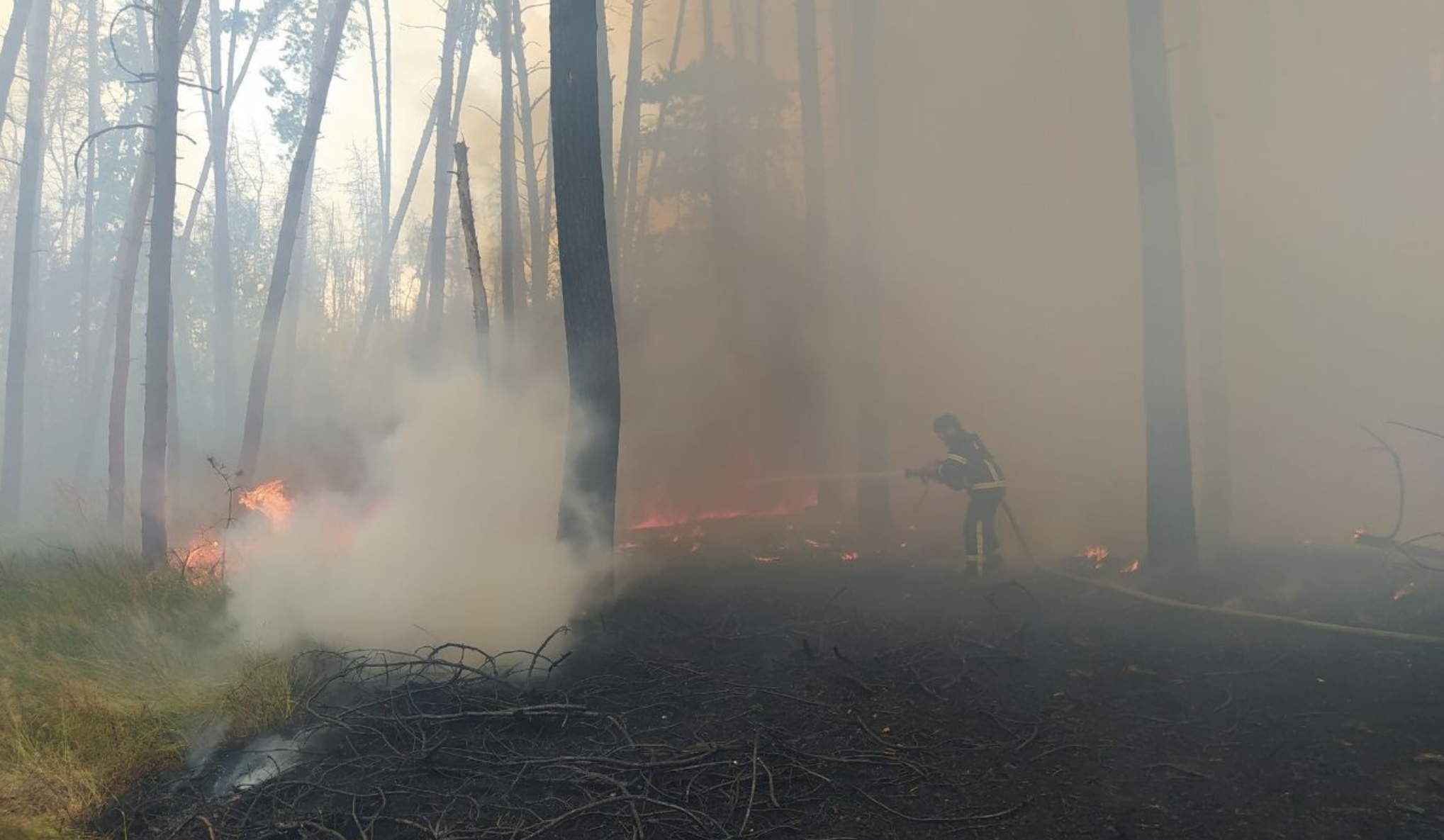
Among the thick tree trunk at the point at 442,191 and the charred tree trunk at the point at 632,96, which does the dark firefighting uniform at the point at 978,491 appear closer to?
the charred tree trunk at the point at 632,96

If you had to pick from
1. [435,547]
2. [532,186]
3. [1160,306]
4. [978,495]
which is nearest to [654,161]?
[532,186]

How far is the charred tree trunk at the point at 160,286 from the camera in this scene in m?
9.45

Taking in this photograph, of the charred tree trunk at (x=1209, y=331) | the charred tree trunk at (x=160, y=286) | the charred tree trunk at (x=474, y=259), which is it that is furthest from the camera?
the charred tree trunk at (x=474, y=259)

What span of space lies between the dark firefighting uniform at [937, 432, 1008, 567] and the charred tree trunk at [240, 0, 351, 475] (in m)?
11.1

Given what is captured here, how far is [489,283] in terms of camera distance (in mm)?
28453

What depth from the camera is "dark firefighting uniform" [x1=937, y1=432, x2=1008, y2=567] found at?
9.16 meters

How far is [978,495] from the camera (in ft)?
30.3

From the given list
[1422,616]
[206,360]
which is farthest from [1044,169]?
[206,360]

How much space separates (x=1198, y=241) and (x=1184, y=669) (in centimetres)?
754

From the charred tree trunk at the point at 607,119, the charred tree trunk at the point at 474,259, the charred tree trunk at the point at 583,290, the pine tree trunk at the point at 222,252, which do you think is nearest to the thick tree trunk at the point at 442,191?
the pine tree trunk at the point at 222,252

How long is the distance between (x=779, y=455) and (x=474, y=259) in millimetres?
8243

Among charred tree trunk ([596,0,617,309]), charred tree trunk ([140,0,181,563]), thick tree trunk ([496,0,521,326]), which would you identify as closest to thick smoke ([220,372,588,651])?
charred tree trunk ([140,0,181,563])

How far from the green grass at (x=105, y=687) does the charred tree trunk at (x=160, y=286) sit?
1.79m

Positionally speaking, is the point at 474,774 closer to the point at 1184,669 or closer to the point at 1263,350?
the point at 1184,669
